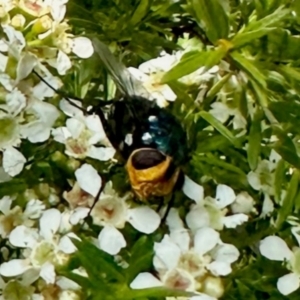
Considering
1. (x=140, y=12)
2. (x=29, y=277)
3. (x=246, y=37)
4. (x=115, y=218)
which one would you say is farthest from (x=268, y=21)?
(x=29, y=277)

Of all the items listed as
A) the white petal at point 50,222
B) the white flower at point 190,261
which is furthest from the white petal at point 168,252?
the white petal at point 50,222

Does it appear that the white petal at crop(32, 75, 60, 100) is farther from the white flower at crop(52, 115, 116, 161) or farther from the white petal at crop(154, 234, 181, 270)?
the white petal at crop(154, 234, 181, 270)

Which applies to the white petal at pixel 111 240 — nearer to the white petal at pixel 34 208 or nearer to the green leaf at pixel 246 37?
the white petal at pixel 34 208

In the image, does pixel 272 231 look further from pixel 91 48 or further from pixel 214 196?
pixel 91 48

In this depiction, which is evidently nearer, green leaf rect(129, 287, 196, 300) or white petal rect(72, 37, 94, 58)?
green leaf rect(129, 287, 196, 300)

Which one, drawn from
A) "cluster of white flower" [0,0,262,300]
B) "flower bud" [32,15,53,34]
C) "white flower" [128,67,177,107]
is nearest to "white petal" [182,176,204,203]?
"cluster of white flower" [0,0,262,300]

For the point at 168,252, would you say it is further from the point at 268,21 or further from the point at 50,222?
the point at 268,21
